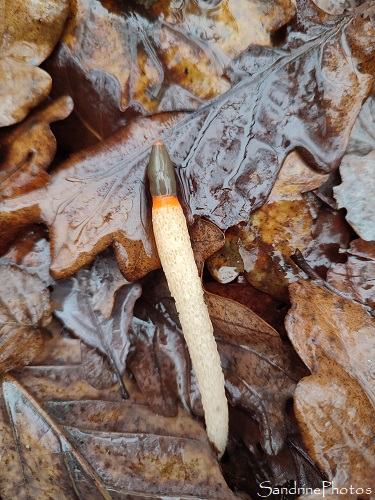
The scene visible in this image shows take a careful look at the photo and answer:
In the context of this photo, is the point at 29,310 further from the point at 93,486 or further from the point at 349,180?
the point at 349,180

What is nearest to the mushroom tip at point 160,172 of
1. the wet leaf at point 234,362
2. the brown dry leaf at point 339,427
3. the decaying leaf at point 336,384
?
the wet leaf at point 234,362

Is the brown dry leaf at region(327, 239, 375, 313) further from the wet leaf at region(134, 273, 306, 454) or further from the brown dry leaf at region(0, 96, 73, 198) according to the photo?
the brown dry leaf at region(0, 96, 73, 198)

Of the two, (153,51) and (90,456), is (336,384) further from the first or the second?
(153,51)

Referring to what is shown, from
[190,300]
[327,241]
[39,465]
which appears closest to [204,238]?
[190,300]

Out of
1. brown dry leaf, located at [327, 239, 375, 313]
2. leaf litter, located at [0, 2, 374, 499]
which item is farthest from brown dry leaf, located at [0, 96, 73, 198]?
brown dry leaf, located at [327, 239, 375, 313]

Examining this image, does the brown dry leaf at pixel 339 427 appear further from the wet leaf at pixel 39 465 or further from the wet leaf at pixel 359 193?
the wet leaf at pixel 39 465
